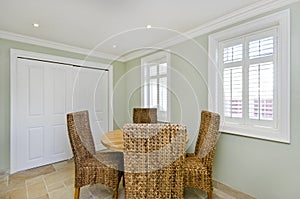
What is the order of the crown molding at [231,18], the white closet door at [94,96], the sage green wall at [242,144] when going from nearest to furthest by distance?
the sage green wall at [242,144]
the crown molding at [231,18]
the white closet door at [94,96]

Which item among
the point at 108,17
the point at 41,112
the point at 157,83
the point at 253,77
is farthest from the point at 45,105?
the point at 253,77

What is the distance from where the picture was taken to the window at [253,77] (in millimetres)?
1829

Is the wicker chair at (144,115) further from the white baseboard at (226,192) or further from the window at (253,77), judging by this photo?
the white baseboard at (226,192)

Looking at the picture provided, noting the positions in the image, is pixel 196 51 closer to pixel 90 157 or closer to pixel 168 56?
pixel 168 56

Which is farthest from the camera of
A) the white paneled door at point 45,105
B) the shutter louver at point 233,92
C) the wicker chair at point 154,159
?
the white paneled door at point 45,105

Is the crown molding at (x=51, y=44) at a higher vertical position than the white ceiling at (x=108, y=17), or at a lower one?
lower

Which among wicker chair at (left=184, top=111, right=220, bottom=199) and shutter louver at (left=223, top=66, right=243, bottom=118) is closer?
wicker chair at (left=184, top=111, right=220, bottom=199)

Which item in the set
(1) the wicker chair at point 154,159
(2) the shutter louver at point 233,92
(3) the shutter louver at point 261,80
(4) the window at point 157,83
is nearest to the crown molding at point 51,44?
(4) the window at point 157,83

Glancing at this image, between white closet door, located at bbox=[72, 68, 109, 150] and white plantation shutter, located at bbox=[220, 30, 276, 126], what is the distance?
9.03 feet

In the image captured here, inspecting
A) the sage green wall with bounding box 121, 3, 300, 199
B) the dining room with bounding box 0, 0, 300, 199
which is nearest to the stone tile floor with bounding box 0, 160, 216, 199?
the dining room with bounding box 0, 0, 300, 199

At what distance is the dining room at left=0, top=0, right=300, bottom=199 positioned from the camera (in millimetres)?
1785

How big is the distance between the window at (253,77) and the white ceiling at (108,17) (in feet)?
1.20

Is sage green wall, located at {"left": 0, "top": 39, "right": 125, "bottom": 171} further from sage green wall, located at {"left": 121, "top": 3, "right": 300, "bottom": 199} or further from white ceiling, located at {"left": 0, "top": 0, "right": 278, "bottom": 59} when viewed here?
sage green wall, located at {"left": 121, "top": 3, "right": 300, "bottom": 199}

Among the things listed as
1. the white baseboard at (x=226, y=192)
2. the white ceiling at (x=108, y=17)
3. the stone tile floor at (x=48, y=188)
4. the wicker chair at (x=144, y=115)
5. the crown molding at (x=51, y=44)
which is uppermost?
the white ceiling at (x=108, y=17)
